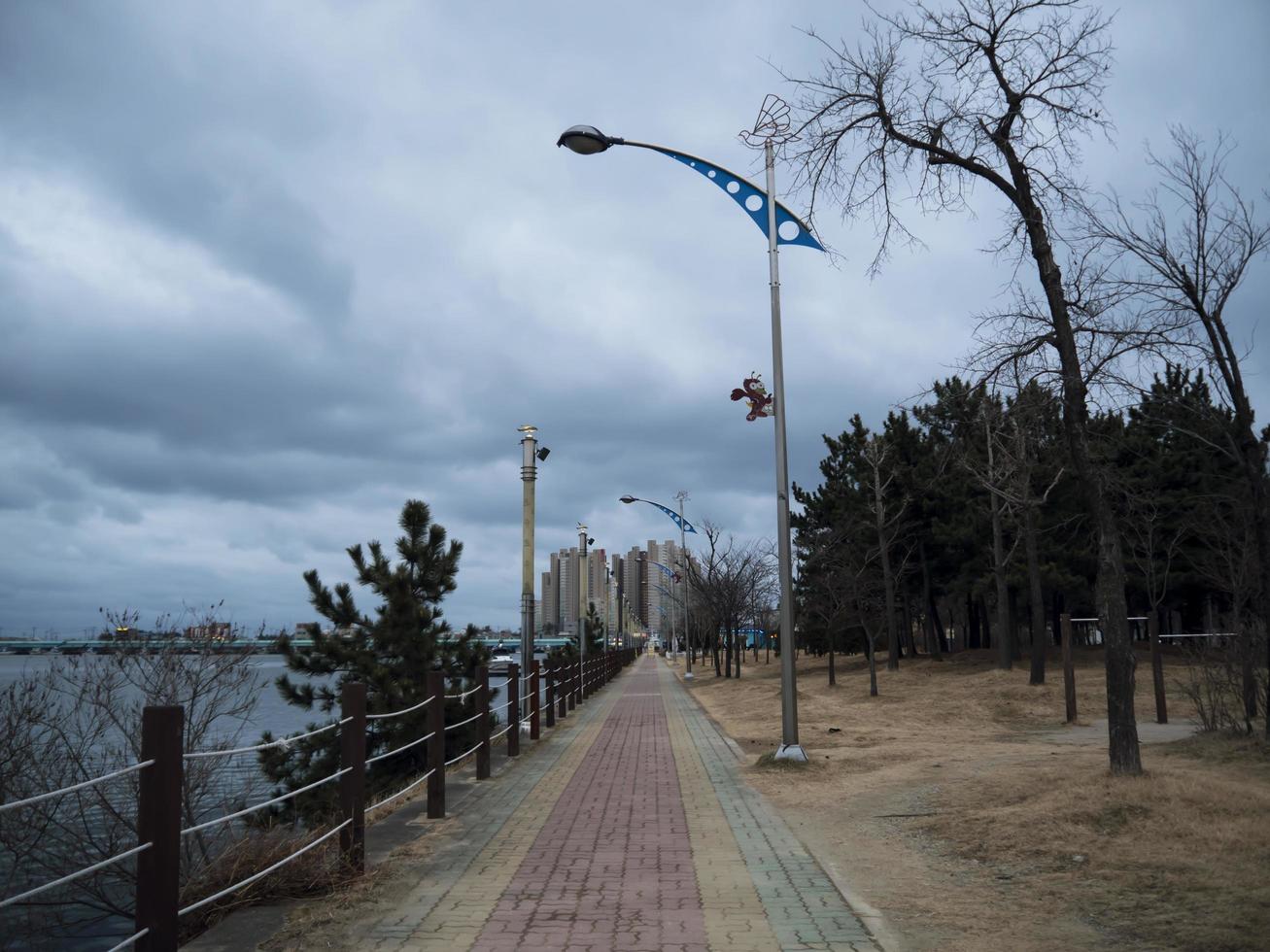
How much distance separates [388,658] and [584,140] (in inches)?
353

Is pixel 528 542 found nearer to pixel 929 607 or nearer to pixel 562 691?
pixel 562 691

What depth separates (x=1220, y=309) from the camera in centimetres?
1080

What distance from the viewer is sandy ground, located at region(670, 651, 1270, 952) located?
17.4 feet

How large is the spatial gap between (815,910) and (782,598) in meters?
7.20

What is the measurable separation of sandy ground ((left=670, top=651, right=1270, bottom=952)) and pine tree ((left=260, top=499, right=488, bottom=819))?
532 cm

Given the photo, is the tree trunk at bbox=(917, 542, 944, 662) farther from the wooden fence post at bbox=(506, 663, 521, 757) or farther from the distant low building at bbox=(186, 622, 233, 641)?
the distant low building at bbox=(186, 622, 233, 641)

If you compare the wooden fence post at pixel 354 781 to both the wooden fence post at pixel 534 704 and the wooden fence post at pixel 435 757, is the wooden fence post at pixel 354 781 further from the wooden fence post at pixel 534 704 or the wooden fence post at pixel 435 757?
the wooden fence post at pixel 534 704

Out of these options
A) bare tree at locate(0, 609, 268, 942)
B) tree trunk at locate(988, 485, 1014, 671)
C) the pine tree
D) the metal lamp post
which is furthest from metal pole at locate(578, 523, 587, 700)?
bare tree at locate(0, 609, 268, 942)

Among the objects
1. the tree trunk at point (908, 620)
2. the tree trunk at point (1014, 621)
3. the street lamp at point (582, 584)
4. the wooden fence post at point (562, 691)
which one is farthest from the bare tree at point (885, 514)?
the wooden fence post at point (562, 691)

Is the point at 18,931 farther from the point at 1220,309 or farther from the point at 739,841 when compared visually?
the point at 1220,309

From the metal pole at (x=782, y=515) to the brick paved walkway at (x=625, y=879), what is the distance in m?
1.33

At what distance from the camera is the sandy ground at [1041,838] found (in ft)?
17.4

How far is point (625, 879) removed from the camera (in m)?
6.44

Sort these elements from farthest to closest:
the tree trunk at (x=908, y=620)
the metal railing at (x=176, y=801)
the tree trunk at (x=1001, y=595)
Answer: the tree trunk at (x=908, y=620) < the tree trunk at (x=1001, y=595) < the metal railing at (x=176, y=801)
